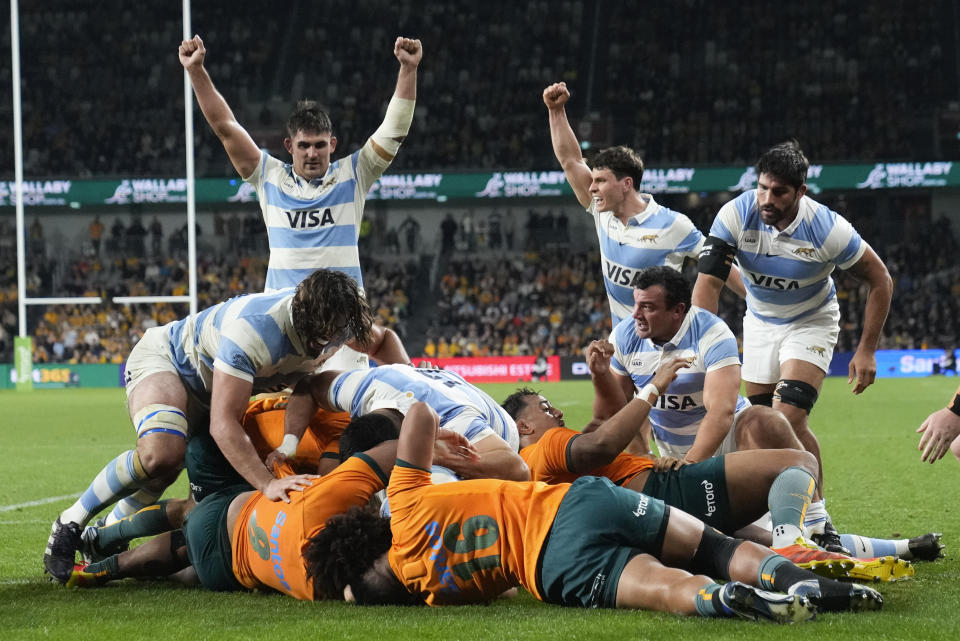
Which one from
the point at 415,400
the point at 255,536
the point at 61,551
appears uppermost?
the point at 415,400

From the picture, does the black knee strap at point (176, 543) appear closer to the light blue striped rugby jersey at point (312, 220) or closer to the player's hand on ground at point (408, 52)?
the light blue striped rugby jersey at point (312, 220)

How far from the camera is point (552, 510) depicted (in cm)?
391

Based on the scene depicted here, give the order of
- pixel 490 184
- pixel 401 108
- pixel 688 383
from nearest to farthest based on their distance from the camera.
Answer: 1. pixel 688 383
2. pixel 401 108
3. pixel 490 184

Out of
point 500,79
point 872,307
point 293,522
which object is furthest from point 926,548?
point 500,79

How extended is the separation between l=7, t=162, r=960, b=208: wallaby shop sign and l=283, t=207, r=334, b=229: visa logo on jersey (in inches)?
897

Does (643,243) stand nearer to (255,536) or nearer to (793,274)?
(793,274)

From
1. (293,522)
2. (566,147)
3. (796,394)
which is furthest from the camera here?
(566,147)

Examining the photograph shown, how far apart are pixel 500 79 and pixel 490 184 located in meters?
4.68

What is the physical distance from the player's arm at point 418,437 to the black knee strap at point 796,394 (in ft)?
9.28

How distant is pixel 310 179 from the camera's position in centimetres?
645

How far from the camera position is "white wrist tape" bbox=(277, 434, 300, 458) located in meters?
5.14

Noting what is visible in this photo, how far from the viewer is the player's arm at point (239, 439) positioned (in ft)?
14.5

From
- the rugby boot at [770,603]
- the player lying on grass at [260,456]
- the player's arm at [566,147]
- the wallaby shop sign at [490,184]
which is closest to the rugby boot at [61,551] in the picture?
the player lying on grass at [260,456]

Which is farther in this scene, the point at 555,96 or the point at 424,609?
the point at 555,96
